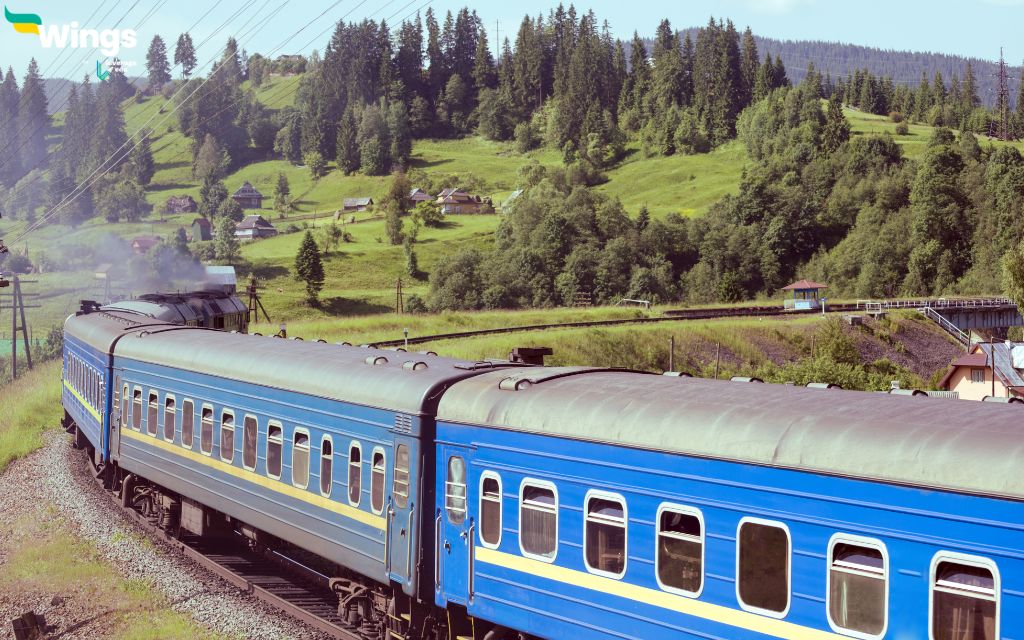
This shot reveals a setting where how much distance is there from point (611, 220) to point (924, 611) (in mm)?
104074

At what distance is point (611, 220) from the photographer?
111 metres

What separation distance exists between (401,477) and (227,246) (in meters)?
120

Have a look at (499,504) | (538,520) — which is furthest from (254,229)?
(538,520)

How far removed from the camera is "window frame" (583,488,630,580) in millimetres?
10469

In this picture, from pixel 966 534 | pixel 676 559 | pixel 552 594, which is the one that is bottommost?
pixel 552 594

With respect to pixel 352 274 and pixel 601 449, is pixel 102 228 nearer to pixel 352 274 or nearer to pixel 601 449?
pixel 352 274

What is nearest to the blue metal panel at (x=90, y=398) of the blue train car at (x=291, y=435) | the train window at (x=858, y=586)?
the blue train car at (x=291, y=435)

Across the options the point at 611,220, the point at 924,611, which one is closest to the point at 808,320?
the point at 611,220

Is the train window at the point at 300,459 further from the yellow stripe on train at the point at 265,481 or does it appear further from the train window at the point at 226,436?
the train window at the point at 226,436

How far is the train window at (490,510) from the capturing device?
12016 mm

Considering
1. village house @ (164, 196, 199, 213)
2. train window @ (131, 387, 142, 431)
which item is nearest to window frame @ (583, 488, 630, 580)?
train window @ (131, 387, 142, 431)

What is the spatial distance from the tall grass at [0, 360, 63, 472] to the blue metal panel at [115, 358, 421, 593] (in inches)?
491

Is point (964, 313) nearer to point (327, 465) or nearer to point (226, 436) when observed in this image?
point (226, 436)

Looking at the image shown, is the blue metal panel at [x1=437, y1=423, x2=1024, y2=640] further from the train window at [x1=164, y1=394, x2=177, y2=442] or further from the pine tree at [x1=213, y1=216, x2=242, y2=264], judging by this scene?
the pine tree at [x1=213, y1=216, x2=242, y2=264]
